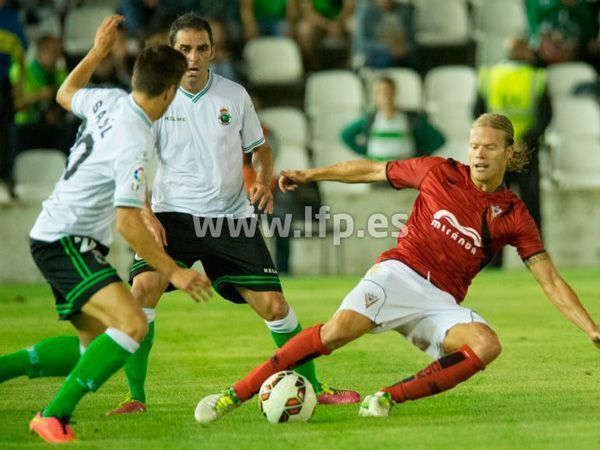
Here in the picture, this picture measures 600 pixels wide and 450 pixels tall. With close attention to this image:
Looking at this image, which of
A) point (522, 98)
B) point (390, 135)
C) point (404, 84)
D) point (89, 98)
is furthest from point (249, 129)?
point (404, 84)

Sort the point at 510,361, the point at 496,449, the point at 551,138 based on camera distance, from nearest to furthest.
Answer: the point at 496,449 < the point at 510,361 < the point at 551,138

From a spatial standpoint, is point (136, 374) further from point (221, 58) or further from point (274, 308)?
point (221, 58)

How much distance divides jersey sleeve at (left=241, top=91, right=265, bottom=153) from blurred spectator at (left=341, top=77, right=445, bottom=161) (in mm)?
7195

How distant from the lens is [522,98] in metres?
14.8

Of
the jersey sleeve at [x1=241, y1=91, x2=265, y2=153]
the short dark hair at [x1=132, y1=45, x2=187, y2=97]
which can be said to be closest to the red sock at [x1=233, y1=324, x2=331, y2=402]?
the jersey sleeve at [x1=241, y1=91, x2=265, y2=153]

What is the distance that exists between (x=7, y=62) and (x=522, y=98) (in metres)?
5.88

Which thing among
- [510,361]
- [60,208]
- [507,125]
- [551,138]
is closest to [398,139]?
[551,138]

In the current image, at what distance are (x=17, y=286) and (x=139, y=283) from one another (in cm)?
758

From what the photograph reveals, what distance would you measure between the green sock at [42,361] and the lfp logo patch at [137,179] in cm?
127

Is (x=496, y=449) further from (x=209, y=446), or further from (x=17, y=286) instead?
(x=17, y=286)

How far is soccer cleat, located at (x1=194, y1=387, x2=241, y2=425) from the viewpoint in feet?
20.7

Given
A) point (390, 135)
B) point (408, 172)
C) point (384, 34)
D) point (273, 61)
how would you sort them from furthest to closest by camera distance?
1. point (273, 61)
2. point (384, 34)
3. point (390, 135)
4. point (408, 172)

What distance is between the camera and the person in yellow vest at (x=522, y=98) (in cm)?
1467

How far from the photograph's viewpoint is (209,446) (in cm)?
573
